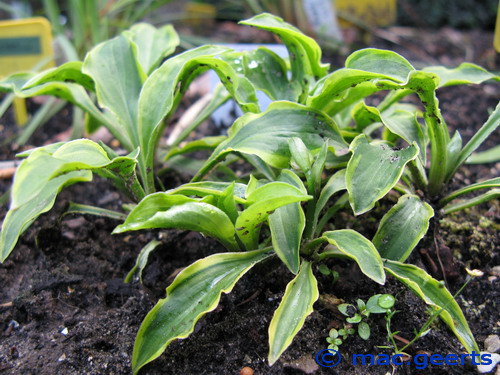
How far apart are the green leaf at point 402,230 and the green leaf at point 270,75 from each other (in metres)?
0.41

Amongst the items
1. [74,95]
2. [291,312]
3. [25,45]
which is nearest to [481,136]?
[291,312]

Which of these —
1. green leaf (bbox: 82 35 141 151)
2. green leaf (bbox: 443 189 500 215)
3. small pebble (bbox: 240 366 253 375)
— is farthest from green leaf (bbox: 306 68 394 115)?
small pebble (bbox: 240 366 253 375)

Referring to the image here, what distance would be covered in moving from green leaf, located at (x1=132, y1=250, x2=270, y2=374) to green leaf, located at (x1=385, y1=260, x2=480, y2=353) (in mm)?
309

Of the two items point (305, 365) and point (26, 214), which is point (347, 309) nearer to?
point (305, 365)

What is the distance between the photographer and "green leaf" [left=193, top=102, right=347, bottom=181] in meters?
1.09

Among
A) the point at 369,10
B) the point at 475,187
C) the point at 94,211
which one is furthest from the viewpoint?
the point at 369,10

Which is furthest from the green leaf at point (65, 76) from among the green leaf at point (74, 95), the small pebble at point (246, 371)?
the small pebble at point (246, 371)

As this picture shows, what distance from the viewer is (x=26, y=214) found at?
107 cm

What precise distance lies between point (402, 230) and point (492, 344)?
0.30 m

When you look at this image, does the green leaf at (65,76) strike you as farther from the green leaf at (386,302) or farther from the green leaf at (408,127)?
the green leaf at (386,302)

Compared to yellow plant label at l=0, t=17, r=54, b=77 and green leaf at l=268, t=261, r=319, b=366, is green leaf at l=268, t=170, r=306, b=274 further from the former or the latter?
yellow plant label at l=0, t=17, r=54, b=77

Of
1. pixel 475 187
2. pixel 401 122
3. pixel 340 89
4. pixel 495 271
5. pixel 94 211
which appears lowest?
pixel 495 271

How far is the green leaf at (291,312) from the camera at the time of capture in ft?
2.89

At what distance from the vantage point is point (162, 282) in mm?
1212
